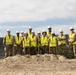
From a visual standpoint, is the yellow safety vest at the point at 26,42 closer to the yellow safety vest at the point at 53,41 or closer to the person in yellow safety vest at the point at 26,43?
the person in yellow safety vest at the point at 26,43

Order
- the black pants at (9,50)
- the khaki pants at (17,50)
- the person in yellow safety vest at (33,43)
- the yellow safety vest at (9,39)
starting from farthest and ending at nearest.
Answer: the khaki pants at (17,50), the black pants at (9,50), the yellow safety vest at (9,39), the person in yellow safety vest at (33,43)

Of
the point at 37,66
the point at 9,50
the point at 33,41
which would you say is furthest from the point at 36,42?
the point at 37,66

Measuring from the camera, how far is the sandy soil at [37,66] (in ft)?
45.7

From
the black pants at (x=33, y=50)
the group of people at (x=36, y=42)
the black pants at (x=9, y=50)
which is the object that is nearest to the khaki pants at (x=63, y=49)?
the group of people at (x=36, y=42)

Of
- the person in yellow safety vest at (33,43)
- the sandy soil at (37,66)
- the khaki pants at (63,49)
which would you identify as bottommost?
the sandy soil at (37,66)

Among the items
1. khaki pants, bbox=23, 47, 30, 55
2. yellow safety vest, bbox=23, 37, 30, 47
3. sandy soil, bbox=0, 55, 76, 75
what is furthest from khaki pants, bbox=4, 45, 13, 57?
sandy soil, bbox=0, 55, 76, 75

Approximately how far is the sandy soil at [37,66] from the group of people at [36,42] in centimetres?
175

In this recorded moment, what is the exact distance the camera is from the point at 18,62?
57.6ft

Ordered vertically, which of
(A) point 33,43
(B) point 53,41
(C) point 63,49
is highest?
(B) point 53,41

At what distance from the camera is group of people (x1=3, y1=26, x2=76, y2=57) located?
65.7ft

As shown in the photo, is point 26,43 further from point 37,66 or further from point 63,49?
point 37,66

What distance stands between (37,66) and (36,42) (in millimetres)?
4441

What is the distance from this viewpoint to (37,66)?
15828 mm

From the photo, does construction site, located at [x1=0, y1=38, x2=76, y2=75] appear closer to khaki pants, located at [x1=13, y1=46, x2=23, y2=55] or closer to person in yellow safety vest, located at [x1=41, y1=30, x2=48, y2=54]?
person in yellow safety vest, located at [x1=41, y1=30, x2=48, y2=54]
